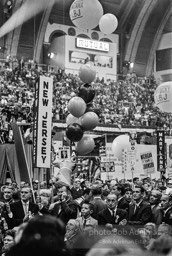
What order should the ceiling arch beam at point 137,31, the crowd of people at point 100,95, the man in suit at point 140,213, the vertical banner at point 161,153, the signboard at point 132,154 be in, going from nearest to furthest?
the man in suit at point 140,213 → the signboard at point 132,154 → the vertical banner at point 161,153 → the crowd of people at point 100,95 → the ceiling arch beam at point 137,31

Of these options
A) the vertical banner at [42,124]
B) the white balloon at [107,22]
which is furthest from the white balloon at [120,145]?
the vertical banner at [42,124]

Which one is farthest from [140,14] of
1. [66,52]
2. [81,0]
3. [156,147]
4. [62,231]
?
[62,231]

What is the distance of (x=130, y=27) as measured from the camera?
3625 cm

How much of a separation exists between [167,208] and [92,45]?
1057 inches

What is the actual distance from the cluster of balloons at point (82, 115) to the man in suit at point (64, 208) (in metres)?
3.74

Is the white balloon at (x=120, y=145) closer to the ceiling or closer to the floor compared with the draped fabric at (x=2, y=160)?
closer to the ceiling

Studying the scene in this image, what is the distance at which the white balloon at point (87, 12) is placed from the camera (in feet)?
38.1

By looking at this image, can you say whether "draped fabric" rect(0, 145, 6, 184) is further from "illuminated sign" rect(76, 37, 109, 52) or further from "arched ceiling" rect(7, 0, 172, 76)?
"illuminated sign" rect(76, 37, 109, 52)

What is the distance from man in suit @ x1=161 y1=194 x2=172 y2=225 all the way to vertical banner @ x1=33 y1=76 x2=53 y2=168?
2224mm

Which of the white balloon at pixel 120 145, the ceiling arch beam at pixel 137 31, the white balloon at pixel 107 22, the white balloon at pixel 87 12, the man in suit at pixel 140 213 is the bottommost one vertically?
the man in suit at pixel 140 213

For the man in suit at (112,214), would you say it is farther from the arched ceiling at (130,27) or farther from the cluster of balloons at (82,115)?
the arched ceiling at (130,27)

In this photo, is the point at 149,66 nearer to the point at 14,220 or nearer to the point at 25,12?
the point at 25,12

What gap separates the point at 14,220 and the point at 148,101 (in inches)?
966

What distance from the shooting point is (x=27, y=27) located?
32688 mm
